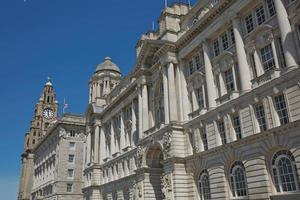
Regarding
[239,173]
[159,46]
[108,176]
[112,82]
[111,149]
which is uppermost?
[112,82]

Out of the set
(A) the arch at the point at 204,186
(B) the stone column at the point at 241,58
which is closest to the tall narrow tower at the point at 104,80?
(A) the arch at the point at 204,186

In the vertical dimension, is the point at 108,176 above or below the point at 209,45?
below

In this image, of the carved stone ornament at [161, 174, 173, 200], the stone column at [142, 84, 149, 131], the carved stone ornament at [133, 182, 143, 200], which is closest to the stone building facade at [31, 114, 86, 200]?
the carved stone ornament at [133, 182, 143, 200]

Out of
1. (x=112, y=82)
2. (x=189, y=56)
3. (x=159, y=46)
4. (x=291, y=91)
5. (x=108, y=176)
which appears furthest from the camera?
(x=112, y=82)

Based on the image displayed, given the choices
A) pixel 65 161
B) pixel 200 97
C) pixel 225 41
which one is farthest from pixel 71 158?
pixel 225 41

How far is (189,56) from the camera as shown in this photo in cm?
3997

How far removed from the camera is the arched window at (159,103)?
143 ft

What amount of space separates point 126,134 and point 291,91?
113 feet

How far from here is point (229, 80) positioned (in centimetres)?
3275

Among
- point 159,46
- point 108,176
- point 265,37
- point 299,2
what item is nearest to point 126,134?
point 108,176

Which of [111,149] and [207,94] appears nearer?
[207,94]

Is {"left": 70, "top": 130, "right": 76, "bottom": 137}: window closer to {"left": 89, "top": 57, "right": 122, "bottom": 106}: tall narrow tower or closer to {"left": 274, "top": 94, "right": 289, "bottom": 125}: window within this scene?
{"left": 89, "top": 57, "right": 122, "bottom": 106}: tall narrow tower

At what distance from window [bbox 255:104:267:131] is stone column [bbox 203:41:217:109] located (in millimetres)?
5734

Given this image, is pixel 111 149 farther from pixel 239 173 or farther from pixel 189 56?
pixel 239 173
